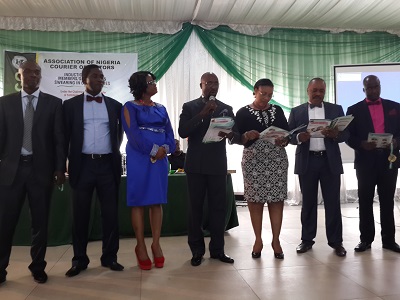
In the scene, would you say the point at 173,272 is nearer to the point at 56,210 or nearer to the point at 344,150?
the point at 56,210

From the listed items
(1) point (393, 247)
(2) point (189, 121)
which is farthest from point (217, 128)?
(1) point (393, 247)

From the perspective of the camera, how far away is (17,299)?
2457 mm

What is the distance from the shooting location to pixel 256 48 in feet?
23.2

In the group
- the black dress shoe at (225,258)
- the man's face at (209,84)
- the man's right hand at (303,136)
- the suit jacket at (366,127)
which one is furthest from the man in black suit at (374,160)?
the man's face at (209,84)

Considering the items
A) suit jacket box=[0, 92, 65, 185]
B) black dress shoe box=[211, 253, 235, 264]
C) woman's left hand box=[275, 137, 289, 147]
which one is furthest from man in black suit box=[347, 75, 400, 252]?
suit jacket box=[0, 92, 65, 185]

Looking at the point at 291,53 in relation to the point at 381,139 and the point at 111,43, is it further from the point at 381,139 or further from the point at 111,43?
the point at 381,139

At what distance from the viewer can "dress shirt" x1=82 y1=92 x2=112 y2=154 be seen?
2.91 m

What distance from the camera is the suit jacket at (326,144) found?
132 inches

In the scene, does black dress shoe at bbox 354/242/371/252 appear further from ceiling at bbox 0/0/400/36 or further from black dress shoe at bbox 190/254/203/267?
ceiling at bbox 0/0/400/36

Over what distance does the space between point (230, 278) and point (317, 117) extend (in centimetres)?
164

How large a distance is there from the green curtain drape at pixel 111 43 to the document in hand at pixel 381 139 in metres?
4.22

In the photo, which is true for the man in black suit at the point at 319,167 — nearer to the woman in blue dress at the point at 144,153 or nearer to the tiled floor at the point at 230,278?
the tiled floor at the point at 230,278

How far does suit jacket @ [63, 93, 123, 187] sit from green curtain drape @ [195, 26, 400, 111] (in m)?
4.30

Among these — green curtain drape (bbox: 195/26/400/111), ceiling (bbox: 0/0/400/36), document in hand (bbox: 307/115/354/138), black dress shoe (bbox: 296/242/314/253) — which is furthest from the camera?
green curtain drape (bbox: 195/26/400/111)
